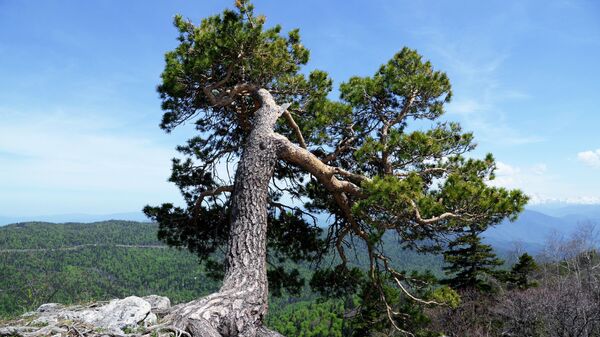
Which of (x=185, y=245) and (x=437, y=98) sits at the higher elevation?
(x=437, y=98)

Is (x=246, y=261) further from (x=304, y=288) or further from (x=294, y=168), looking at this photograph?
(x=304, y=288)

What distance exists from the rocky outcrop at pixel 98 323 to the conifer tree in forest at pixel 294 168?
0.47 meters

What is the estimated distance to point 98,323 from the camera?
11.7 ft

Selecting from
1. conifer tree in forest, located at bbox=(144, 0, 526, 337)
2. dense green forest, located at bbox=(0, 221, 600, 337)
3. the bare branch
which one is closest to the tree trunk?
conifer tree in forest, located at bbox=(144, 0, 526, 337)

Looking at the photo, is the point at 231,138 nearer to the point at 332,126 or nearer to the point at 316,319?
the point at 332,126

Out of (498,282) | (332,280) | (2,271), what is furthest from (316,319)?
(332,280)

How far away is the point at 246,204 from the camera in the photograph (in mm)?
5281

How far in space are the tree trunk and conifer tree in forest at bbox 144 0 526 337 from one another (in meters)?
0.02

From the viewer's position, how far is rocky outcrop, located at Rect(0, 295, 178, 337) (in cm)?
323

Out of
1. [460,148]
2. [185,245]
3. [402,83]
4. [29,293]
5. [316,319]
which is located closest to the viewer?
[29,293]

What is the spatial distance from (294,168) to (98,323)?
478 cm

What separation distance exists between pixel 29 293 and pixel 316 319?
2840 inches

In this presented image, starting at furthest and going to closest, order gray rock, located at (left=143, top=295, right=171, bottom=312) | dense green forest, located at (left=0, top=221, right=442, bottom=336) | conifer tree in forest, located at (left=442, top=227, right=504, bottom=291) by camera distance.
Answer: dense green forest, located at (left=0, top=221, right=442, bottom=336)
conifer tree in forest, located at (left=442, top=227, right=504, bottom=291)
gray rock, located at (left=143, top=295, right=171, bottom=312)

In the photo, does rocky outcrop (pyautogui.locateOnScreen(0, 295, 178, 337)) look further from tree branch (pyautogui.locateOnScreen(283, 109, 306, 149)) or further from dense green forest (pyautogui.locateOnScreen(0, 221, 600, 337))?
tree branch (pyautogui.locateOnScreen(283, 109, 306, 149))
